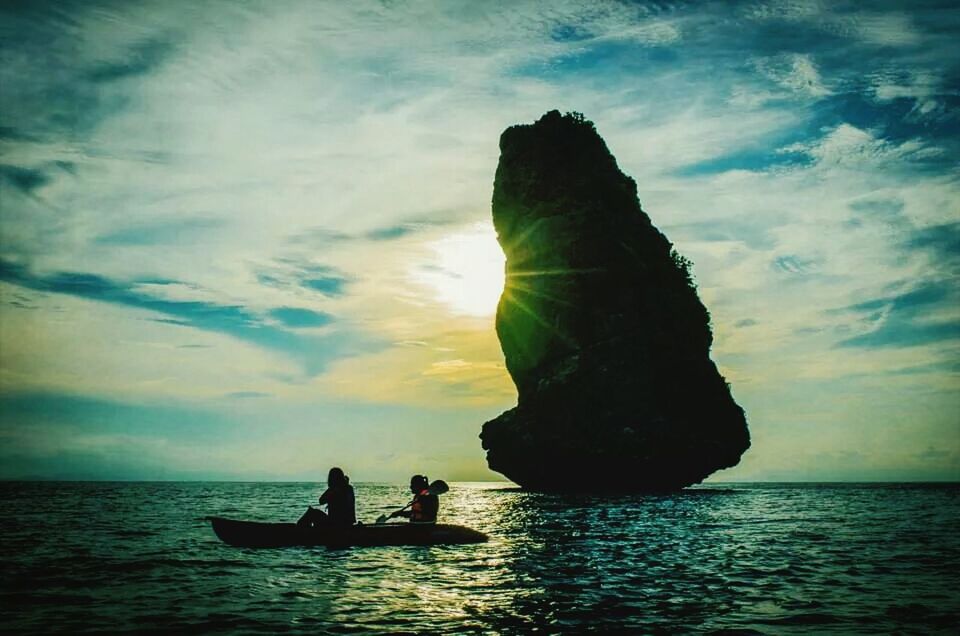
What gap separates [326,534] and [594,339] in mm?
42680

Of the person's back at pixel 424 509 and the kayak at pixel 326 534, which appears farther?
the person's back at pixel 424 509

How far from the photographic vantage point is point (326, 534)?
18.8 m

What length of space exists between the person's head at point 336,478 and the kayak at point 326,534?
1.24 m

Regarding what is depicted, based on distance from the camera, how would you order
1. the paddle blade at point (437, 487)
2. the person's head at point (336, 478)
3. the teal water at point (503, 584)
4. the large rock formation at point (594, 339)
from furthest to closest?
the large rock formation at point (594, 339) → the paddle blade at point (437, 487) → the person's head at point (336, 478) → the teal water at point (503, 584)

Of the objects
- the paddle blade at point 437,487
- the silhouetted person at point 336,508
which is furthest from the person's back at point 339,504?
the paddle blade at point 437,487

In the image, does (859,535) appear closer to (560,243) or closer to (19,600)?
(19,600)

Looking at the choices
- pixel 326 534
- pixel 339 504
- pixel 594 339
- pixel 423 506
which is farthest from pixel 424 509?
pixel 594 339

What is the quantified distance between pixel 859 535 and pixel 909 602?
1492cm

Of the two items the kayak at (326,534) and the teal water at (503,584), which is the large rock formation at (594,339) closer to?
the teal water at (503,584)

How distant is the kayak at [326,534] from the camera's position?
61.7 feet

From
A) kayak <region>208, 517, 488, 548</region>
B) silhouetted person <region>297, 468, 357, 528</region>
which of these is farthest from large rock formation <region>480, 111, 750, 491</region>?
silhouetted person <region>297, 468, 357, 528</region>

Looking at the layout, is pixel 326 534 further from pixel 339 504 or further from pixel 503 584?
pixel 503 584

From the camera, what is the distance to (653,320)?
6150cm

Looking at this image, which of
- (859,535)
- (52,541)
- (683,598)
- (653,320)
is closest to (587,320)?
(653,320)
